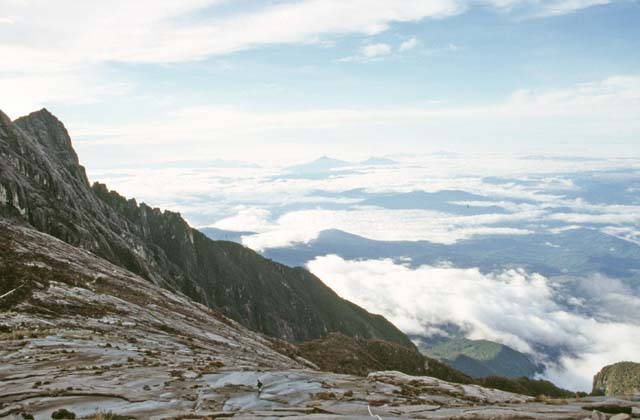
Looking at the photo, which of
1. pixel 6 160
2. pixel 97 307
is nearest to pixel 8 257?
pixel 97 307

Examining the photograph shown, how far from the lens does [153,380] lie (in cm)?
2720

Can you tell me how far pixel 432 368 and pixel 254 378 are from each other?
120288 millimetres

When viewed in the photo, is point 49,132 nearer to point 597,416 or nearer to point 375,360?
point 375,360

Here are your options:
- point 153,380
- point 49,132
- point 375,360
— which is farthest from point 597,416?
point 49,132

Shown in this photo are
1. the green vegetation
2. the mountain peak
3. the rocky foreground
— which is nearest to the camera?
the rocky foreground

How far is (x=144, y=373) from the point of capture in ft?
95.6

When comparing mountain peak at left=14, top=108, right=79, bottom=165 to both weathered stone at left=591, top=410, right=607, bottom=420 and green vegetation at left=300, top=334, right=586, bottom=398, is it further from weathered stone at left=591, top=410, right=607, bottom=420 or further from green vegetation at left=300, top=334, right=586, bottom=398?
weathered stone at left=591, top=410, right=607, bottom=420

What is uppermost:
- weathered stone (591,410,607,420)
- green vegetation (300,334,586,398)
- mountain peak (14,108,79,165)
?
mountain peak (14,108,79,165)

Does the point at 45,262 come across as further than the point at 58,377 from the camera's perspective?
Yes

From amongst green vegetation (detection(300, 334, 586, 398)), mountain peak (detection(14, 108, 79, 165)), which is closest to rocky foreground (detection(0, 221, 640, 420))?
green vegetation (detection(300, 334, 586, 398))

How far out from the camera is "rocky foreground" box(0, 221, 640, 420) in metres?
20.7

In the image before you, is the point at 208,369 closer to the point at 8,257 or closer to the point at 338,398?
the point at 338,398

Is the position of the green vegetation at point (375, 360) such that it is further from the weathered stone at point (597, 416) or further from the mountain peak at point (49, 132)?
the mountain peak at point (49, 132)

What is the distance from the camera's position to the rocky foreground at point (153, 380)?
20672 mm
